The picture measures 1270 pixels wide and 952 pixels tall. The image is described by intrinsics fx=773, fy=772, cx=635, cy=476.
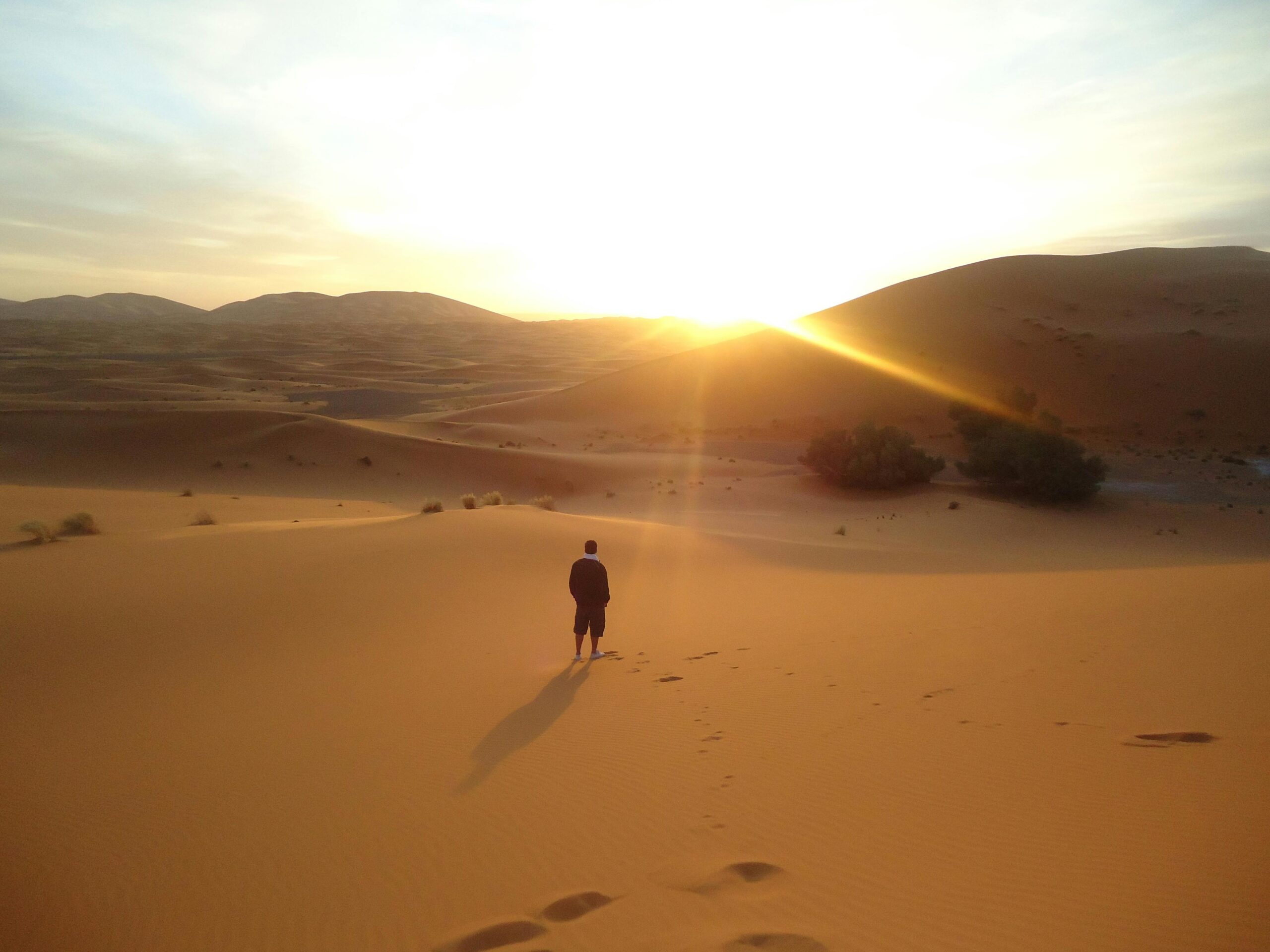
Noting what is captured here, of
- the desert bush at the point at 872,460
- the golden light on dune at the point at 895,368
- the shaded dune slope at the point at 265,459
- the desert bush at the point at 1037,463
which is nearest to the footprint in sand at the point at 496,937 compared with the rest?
the desert bush at the point at 1037,463

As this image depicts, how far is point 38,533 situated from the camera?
1280 centimetres

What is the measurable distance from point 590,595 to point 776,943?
5810 millimetres

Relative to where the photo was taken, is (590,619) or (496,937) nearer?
(496,937)

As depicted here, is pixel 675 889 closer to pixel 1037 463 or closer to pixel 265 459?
pixel 1037 463

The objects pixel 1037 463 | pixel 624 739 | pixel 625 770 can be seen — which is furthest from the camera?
pixel 1037 463

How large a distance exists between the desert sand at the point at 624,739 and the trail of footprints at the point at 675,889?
18 mm

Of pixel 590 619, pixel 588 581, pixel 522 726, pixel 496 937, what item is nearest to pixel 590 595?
pixel 588 581

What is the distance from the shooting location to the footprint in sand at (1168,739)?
18.2ft

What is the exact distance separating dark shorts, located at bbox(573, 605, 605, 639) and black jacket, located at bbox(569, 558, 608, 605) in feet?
0.41

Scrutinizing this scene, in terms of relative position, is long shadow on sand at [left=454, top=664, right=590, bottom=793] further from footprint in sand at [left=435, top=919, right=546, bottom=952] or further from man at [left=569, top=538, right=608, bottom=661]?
footprint in sand at [left=435, top=919, right=546, bottom=952]

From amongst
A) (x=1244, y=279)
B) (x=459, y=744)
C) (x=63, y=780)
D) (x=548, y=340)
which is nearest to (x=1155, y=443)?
(x=1244, y=279)

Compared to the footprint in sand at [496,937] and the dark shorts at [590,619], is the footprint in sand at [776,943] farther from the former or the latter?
the dark shorts at [590,619]

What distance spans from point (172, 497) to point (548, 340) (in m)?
128

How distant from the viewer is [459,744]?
21.8 feet
